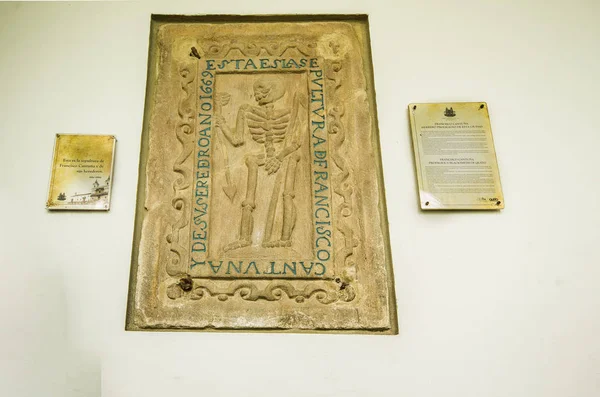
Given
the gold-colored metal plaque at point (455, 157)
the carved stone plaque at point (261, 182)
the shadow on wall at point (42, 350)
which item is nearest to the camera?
the shadow on wall at point (42, 350)

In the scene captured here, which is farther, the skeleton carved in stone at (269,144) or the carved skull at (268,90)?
the carved skull at (268,90)

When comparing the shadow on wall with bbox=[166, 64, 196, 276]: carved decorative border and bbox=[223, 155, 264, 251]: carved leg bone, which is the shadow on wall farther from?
bbox=[223, 155, 264, 251]: carved leg bone

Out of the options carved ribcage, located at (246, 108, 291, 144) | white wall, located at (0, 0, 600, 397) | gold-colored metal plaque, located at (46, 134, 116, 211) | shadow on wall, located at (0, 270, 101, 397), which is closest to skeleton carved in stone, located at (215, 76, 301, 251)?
carved ribcage, located at (246, 108, 291, 144)

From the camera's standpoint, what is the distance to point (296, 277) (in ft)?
6.07

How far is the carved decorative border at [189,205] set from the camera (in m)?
1.83

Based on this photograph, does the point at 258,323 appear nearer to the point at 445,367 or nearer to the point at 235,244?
the point at 235,244

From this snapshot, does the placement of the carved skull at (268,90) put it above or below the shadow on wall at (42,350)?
above

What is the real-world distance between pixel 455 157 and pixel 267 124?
82 centimetres

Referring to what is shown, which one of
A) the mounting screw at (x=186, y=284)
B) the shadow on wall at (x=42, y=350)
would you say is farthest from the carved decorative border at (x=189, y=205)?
the shadow on wall at (x=42, y=350)

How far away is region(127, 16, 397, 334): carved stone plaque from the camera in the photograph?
1820 millimetres

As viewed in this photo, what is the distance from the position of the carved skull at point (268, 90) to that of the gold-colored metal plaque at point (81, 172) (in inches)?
26.0

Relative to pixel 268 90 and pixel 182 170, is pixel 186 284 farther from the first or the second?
pixel 268 90

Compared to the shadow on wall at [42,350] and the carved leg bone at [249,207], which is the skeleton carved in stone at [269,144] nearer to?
the carved leg bone at [249,207]

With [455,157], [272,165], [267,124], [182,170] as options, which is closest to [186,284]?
[182,170]
